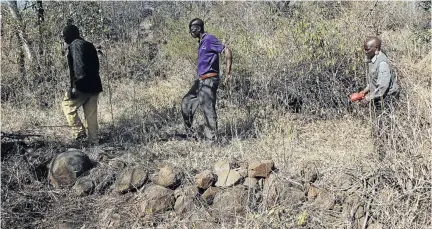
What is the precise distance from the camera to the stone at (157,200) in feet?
12.8

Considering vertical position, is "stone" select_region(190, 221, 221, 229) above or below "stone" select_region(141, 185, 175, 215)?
below

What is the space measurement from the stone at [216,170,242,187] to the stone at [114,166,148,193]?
0.72 m

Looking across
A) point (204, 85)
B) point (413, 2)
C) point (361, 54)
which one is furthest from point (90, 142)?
point (413, 2)

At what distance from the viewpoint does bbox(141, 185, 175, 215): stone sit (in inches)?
153

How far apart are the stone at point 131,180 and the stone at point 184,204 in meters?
0.45

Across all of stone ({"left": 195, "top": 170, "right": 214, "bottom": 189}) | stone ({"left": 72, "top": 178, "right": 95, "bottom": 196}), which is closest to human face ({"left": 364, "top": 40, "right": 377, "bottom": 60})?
stone ({"left": 195, "top": 170, "right": 214, "bottom": 189})

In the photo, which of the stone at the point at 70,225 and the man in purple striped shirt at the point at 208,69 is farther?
the man in purple striped shirt at the point at 208,69

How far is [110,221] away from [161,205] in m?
0.46

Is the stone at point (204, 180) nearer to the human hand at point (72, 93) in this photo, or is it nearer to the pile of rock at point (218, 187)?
the pile of rock at point (218, 187)

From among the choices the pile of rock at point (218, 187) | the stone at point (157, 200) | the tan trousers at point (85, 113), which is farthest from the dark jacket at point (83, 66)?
the stone at point (157, 200)

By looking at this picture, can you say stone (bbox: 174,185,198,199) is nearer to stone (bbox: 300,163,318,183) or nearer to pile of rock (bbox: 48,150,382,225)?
pile of rock (bbox: 48,150,382,225)

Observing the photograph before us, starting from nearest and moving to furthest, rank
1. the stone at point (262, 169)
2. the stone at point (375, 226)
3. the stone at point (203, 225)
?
the stone at point (375, 226) < the stone at point (203, 225) < the stone at point (262, 169)

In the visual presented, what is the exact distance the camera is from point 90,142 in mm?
5434

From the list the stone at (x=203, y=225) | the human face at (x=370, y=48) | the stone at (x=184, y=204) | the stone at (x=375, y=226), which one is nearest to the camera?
the stone at (x=375, y=226)
